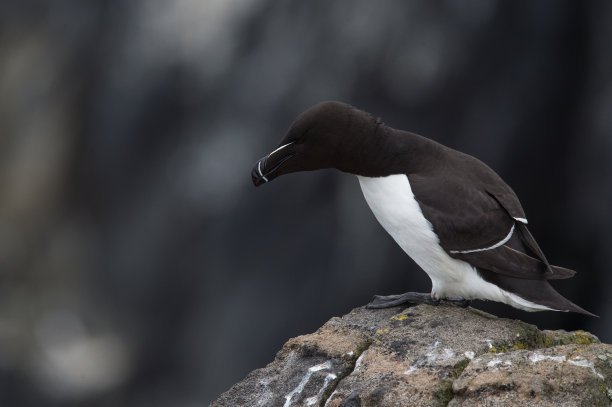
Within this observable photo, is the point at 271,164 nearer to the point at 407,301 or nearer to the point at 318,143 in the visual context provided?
the point at 318,143

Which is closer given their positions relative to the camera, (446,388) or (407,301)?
(446,388)

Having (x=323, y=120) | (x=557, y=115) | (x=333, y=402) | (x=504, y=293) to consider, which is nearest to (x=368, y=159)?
(x=323, y=120)

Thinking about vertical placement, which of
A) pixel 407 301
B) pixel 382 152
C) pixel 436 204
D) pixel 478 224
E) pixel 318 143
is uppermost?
pixel 318 143

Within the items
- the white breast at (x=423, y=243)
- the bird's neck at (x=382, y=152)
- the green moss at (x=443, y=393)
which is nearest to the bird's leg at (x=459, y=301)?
the white breast at (x=423, y=243)

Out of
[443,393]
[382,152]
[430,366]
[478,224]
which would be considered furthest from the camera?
[382,152]

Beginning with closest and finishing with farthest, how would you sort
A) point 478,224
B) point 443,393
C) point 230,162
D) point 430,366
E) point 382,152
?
point 443,393, point 430,366, point 478,224, point 382,152, point 230,162

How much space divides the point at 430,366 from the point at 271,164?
3.23ft

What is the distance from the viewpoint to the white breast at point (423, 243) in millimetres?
2766

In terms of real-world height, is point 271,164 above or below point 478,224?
above

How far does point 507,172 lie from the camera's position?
589 cm

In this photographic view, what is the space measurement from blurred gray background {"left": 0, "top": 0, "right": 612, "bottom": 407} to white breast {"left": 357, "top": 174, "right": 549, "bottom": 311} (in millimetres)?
3057

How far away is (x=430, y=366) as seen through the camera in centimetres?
228

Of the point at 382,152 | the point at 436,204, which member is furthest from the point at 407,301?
the point at 382,152

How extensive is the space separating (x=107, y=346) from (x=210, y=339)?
91 cm
